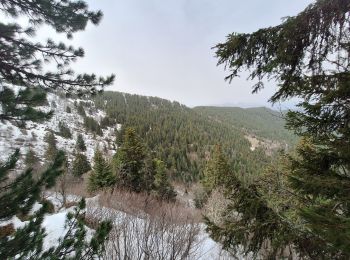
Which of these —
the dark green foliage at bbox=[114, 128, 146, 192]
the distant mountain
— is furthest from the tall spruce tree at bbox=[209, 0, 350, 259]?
the distant mountain

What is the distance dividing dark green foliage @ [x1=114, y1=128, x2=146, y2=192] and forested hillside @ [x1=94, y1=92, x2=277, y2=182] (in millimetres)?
43622

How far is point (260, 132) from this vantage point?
17788 centimetres

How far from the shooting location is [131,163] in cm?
2697

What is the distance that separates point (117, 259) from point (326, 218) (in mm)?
6160

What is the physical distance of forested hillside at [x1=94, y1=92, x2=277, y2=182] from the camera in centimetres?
8031

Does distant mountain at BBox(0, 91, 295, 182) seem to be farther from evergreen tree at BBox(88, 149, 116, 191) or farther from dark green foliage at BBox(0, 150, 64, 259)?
dark green foliage at BBox(0, 150, 64, 259)

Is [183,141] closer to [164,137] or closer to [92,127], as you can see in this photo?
[164,137]

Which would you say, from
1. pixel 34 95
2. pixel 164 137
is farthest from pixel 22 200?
pixel 164 137

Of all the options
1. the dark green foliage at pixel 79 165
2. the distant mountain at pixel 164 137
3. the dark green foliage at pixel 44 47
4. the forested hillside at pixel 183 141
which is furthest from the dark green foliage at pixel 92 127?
the dark green foliage at pixel 44 47

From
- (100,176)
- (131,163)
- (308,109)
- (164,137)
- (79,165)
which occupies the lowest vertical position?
(164,137)

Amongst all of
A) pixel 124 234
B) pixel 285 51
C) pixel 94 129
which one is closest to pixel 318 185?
pixel 285 51

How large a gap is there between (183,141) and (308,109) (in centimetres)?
9769

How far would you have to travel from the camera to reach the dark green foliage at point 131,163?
88.3 ft

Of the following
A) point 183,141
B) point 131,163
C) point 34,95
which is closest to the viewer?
point 34,95
